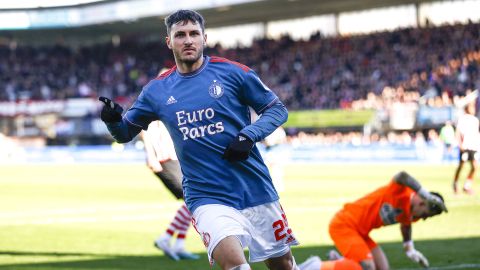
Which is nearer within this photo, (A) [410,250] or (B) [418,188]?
(B) [418,188]

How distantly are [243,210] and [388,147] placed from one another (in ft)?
105

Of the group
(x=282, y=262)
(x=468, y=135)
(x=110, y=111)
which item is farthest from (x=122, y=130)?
(x=468, y=135)

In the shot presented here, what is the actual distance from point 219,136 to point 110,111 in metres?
0.80

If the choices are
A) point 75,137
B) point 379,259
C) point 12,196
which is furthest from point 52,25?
point 379,259

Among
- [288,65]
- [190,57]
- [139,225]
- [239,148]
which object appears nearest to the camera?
[239,148]

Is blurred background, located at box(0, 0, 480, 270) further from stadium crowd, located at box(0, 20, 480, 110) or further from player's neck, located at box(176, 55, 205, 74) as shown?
player's neck, located at box(176, 55, 205, 74)

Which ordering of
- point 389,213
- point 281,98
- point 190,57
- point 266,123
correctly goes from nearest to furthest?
point 266,123
point 190,57
point 389,213
point 281,98

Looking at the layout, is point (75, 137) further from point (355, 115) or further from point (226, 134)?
point (226, 134)

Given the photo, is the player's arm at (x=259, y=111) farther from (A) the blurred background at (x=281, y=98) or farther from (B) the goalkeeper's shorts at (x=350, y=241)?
(A) the blurred background at (x=281, y=98)

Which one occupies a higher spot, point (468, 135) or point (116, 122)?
point (116, 122)

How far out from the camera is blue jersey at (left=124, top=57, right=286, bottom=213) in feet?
19.6

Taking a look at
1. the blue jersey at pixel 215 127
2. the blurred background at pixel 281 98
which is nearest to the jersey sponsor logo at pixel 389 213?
the blurred background at pixel 281 98

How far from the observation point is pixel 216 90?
19.8ft

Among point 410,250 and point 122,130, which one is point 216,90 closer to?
Result: point 122,130
